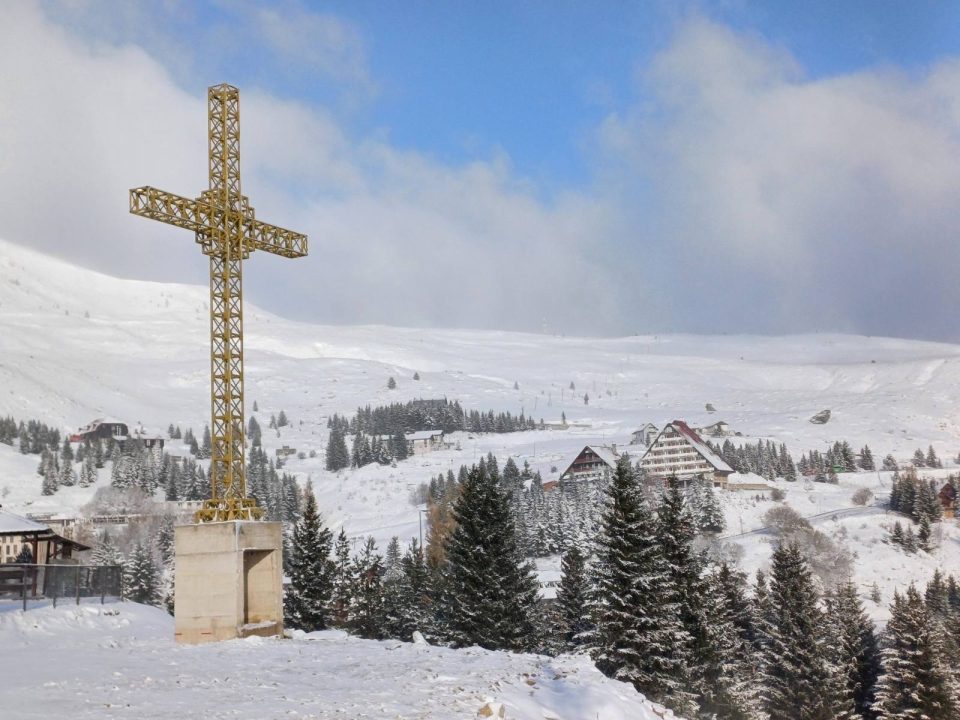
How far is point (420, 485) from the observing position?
168125mm

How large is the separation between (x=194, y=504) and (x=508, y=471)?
55910mm

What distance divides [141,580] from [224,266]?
196 feet

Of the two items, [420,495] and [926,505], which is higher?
[420,495]

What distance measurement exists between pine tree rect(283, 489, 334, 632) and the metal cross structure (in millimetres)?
18724

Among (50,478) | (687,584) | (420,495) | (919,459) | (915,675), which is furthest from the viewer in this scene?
(919,459)

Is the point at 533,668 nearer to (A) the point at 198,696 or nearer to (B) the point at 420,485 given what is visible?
(A) the point at 198,696

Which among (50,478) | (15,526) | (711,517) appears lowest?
(711,517)

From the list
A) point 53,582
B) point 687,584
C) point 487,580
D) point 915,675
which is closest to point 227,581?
point 53,582

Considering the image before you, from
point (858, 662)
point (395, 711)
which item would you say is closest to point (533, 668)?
point (395, 711)

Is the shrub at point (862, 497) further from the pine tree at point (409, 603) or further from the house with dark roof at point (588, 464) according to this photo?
the pine tree at point (409, 603)

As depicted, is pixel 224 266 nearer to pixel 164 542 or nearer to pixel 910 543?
pixel 164 542

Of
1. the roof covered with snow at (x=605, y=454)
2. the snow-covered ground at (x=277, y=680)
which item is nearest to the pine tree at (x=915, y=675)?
the snow-covered ground at (x=277, y=680)

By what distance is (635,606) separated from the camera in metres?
35.8

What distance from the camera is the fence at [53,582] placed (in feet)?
95.9
